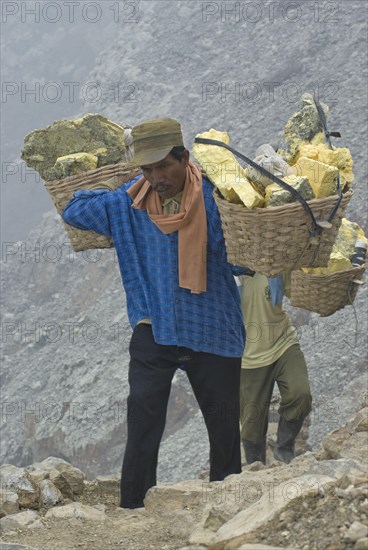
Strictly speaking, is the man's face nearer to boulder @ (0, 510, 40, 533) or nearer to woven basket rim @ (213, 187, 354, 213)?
woven basket rim @ (213, 187, 354, 213)

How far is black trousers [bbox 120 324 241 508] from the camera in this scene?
4395mm

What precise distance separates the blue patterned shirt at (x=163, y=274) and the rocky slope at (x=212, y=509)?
0.68 m

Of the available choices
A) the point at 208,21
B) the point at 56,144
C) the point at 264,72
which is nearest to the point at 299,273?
the point at 56,144

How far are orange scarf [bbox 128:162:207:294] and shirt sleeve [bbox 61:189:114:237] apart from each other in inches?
6.8

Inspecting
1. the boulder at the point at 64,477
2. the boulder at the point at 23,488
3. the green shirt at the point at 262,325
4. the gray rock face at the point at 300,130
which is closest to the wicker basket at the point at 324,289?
the green shirt at the point at 262,325

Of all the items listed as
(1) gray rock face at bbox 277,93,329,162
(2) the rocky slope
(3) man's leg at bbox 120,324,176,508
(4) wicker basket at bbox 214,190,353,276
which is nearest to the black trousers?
(3) man's leg at bbox 120,324,176,508

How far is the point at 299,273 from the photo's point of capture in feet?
16.2

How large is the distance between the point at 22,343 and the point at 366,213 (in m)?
6.10

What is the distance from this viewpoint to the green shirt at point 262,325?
5.52 metres

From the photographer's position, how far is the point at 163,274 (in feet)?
14.2

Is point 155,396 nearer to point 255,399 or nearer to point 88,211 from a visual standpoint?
point 88,211

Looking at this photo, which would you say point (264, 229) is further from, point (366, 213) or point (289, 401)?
point (366, 213)

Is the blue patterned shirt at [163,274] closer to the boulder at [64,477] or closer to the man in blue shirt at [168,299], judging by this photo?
the man in blue shirt at [168,299]

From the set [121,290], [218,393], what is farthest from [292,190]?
[121,290]
